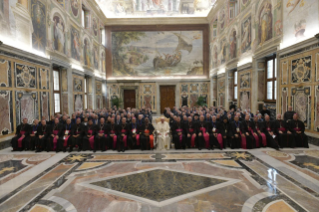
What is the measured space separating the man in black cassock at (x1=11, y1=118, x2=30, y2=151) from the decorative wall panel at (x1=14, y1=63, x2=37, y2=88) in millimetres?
1678

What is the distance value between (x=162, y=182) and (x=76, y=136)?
4774 mm

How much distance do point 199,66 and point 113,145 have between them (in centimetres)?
1638

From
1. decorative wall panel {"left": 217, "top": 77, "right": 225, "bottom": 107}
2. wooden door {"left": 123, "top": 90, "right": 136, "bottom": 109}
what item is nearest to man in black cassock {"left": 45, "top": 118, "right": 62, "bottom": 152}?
decorative wall panel {"left": 217, "top": 77, "right": 225, "bottom": 107}

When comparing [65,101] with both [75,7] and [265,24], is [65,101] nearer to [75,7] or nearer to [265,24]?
[75,7]

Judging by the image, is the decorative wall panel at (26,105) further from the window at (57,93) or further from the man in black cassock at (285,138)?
the man in black cassock at (285,138)

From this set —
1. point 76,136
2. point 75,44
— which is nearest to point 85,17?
point 75,44

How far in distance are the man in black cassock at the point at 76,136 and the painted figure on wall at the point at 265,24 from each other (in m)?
10.4

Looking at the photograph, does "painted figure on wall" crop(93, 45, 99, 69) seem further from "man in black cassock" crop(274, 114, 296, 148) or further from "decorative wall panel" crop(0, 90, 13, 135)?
"man in black cassock" crop(274, 114, 296, 148)

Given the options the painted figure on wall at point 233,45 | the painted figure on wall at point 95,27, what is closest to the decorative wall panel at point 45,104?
the painted figure on wall at point 95,27

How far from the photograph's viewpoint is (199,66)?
2191cm

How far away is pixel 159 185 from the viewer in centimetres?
454

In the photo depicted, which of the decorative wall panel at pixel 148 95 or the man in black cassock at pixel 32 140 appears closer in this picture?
the man in black cassock at pixel 32 140

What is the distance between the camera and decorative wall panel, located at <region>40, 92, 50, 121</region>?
389 inches

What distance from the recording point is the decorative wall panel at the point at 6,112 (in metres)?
7.39
